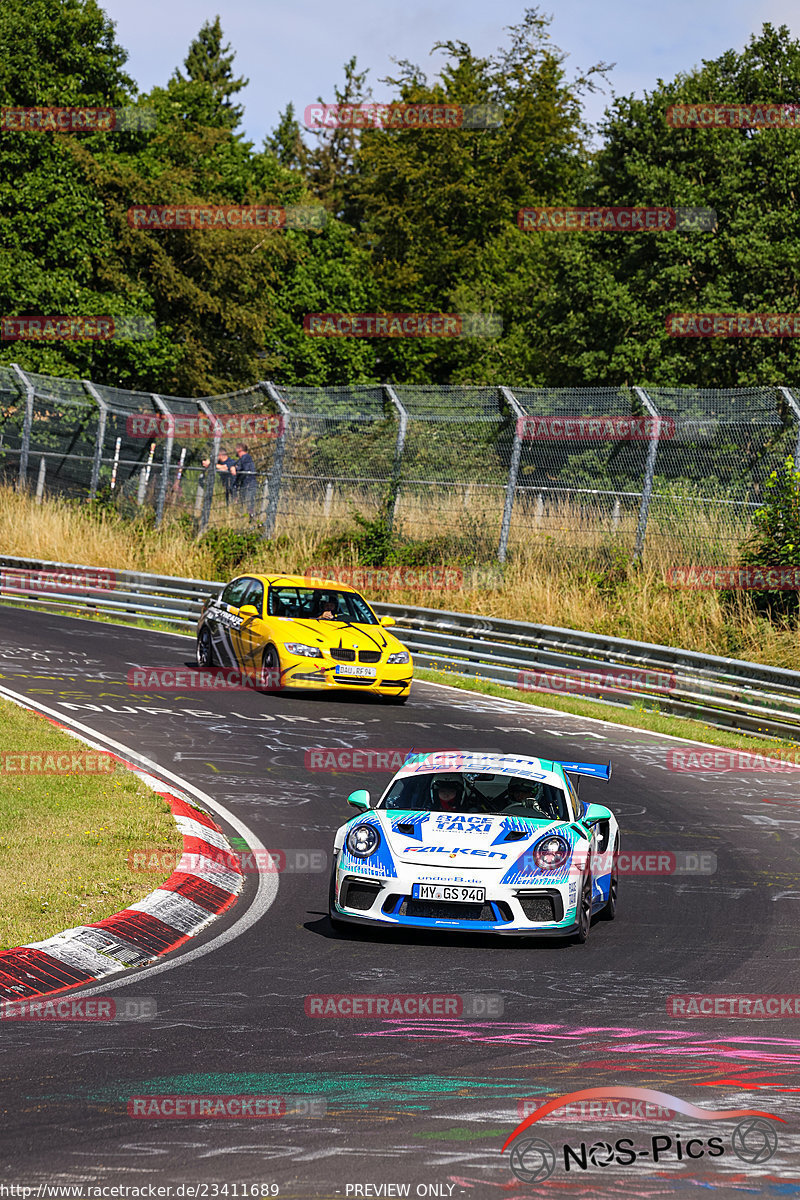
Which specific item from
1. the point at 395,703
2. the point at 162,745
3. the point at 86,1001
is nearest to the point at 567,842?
the point at 86,1001

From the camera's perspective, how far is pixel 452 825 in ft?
30.8

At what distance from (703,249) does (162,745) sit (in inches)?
1199

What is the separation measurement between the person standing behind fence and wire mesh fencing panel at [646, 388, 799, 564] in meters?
9.03

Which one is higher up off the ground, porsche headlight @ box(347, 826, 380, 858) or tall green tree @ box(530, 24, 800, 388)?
tall green tree @ box(530, 24, 800, 388)

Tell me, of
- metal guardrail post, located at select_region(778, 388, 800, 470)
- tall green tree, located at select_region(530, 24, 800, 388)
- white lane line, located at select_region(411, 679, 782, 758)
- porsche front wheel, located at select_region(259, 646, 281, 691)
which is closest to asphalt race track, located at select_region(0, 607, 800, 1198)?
white lane line, located at select_region(411, 679, 782, 758)

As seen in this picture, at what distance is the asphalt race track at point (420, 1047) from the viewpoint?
5043mm

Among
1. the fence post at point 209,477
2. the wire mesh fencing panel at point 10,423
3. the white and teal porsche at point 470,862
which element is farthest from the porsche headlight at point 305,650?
the wire mesh fencing panel at point 10,423

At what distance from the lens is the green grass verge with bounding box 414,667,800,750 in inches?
727

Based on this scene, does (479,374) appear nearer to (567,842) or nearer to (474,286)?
(474,286)

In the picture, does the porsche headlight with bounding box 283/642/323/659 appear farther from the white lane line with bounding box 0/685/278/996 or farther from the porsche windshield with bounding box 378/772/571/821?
the porsche windshield with bounding box 378/772/571/821

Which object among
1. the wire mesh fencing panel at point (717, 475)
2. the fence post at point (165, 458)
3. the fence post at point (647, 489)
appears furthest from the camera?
the fence post at point (165, 458)

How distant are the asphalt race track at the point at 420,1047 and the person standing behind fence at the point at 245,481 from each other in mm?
15319

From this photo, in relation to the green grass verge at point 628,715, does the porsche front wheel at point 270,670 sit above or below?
above

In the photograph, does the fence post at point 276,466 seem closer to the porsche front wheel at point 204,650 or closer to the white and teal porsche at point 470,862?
the porsche front wheel at point 204,650
